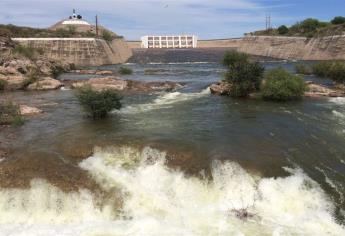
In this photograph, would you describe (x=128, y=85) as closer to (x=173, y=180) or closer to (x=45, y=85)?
(x=45, y=85)

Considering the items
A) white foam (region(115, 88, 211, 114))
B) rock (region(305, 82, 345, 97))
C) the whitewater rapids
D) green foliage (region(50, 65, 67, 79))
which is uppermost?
green foliage (region(50, 65, 67, 79))

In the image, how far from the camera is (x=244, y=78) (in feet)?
97.7

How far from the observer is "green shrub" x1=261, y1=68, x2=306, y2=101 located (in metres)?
28.7

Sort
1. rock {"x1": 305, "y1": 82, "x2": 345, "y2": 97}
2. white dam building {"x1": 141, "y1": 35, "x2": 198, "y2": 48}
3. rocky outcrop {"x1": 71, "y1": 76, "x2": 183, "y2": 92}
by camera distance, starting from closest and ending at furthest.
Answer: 1. rock {"x1": 305, "y1": 82, "x2": 345, "y2": 97}
2. rocky outcrop {"x1": 71, "y1": 76, "x2": 183, "y2": 92}
3. white dam building {"x1": 141, "y1": 35, "x2": 198, "y2": 48}

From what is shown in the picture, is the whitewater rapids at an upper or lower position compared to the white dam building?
lower

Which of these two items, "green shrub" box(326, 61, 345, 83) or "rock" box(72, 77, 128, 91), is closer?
"rock" box(72, 77, 128, 91)

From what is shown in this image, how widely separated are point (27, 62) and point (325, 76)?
26514 millimetres

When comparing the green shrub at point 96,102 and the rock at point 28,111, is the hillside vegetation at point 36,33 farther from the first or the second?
the green shrub at point 96,102

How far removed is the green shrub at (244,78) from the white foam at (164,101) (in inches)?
101

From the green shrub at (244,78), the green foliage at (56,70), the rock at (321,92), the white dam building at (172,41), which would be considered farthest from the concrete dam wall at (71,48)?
the white dam building at (172,41)

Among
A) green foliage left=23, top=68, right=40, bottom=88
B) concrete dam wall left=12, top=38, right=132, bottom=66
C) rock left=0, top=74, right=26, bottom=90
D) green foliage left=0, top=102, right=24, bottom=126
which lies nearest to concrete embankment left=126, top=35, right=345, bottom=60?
concrete dam wall left=12, top=38, right=132, bottom=66

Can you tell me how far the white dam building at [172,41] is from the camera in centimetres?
17650

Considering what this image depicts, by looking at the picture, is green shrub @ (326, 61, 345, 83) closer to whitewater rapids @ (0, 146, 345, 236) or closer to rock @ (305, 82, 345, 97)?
rock @ (305, 82, 345, 97)

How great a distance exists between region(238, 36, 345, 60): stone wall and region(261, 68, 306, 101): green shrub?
1603 inches
